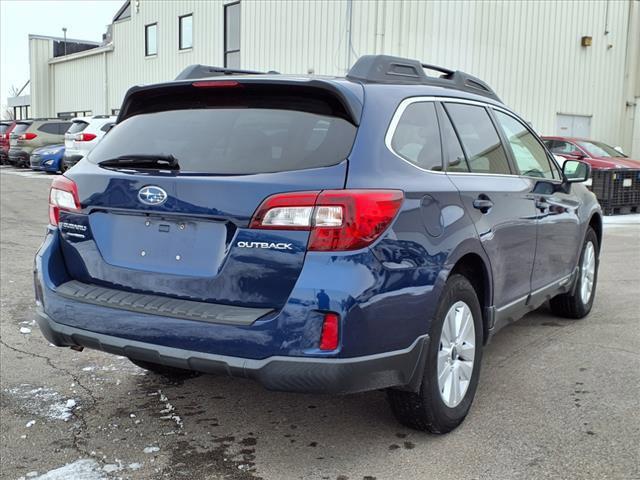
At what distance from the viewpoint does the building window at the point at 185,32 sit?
24.8m

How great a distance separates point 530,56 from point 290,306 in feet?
61.2

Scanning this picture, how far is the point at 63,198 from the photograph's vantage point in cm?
331

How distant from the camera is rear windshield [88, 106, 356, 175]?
2.87m

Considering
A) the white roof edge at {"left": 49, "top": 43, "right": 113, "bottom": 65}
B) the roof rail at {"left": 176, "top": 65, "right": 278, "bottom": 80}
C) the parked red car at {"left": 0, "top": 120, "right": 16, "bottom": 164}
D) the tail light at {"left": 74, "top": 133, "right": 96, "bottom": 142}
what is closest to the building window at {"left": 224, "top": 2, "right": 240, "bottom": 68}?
the tail light at {"left": 74, "top": 133, "right": 96, "bottom": 142}

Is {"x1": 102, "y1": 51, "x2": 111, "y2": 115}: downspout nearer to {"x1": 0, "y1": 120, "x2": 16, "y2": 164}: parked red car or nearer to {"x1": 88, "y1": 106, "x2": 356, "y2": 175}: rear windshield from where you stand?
{"x1": 0, "y1": 120, "x2": 16, "y2": 164}: parked red car

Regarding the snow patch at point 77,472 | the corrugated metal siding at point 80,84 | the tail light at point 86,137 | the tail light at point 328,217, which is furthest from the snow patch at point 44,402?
the corrugated metal siding at point 80,84

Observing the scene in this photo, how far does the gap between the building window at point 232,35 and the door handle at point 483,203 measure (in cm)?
1963

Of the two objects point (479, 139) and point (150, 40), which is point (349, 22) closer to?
point (150, 40)

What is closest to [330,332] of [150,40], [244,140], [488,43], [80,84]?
[244,140]

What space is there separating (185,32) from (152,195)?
23.9 m

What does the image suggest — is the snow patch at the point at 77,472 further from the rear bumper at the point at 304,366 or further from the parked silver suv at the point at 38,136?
the parked silver suv at the point at 38,136

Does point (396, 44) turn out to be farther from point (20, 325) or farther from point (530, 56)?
point (20, 325)

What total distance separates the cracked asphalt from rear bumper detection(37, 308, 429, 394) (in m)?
0.46

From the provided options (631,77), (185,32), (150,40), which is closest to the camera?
(631,77)
